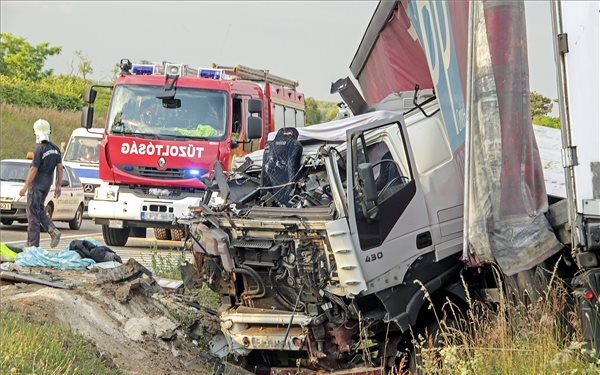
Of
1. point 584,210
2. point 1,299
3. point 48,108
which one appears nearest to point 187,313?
point 1,299

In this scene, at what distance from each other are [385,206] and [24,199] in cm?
1495

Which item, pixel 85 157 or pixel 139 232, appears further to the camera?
pixel 85 157

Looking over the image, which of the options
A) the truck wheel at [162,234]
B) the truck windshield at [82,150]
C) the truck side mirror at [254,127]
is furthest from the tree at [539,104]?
the truck windshield at [82,150]

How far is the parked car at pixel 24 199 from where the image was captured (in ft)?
71.5

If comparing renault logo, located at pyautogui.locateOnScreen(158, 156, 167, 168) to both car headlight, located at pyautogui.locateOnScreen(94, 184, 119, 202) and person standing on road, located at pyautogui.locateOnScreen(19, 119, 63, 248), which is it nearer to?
car headlight, located at pyautogui.locateOnScreen(94, 184, 119, 202)

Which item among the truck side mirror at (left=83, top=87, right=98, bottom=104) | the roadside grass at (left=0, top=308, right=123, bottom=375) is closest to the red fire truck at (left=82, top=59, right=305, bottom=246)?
the truck side mirror at (left=83, top=87, right=98, bottom=104)

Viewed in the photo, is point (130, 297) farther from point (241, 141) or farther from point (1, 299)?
point (241, 141)

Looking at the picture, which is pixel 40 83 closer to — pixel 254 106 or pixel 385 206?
pixel 254 106

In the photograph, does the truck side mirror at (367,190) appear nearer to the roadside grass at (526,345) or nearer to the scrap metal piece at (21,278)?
the roadside grass at (526,345)

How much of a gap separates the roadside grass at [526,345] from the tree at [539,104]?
1.40 meters

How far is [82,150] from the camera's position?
27609 mm

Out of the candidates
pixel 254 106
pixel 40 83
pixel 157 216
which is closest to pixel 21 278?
pixel 157 216

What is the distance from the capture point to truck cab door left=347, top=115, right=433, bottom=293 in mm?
8258

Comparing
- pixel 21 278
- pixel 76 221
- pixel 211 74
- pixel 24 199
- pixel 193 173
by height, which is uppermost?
pixel 211 74
